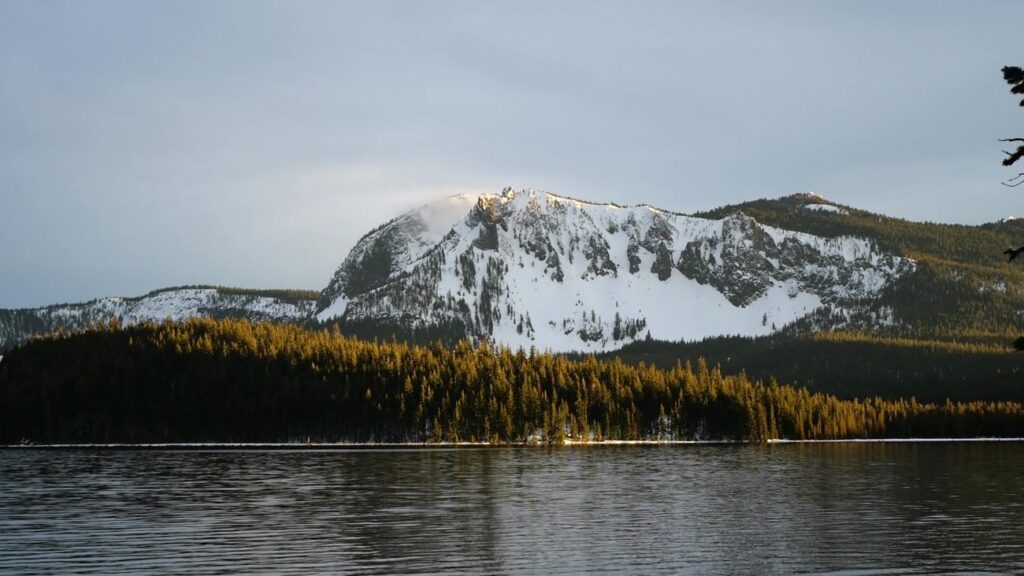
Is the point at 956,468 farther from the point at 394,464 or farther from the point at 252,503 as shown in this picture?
the point at 252,503

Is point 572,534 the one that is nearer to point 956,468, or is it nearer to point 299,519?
point 299,519

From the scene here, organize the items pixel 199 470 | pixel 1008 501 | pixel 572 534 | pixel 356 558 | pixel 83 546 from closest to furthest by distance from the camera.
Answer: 1. pixel 356 558
2. pixel 83 546
3. pixel 572 534
4. pixel 1008 501
5. pixel 199 470

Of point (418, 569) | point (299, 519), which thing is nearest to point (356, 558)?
point (418, 569)

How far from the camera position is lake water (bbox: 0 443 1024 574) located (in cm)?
6981

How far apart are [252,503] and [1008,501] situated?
240 feet

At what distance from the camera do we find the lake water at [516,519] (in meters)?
69.8

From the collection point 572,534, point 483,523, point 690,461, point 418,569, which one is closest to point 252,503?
point 483,523

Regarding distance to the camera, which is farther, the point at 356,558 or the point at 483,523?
the point at 483,523

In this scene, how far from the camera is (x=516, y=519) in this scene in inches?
3725

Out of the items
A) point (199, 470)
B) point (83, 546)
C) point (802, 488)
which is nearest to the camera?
point (83, 546)

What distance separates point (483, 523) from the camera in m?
91.5

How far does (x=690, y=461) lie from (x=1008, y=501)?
252ft

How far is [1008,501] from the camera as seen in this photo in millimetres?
109688

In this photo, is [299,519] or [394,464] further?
[394,464]
